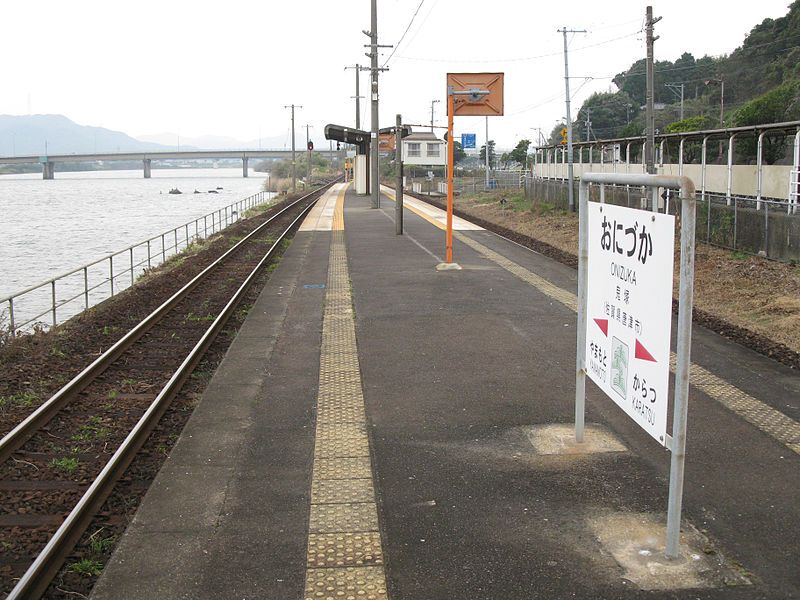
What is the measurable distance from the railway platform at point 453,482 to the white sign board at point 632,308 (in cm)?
79

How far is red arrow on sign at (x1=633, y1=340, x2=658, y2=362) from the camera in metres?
4.83

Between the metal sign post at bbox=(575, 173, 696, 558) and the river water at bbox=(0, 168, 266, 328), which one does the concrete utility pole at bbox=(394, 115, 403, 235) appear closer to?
the river water at bbox=(0, 168, 266, 328)

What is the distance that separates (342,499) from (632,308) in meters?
2.27

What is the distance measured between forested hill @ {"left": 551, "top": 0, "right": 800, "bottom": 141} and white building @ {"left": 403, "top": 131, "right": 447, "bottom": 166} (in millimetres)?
15581

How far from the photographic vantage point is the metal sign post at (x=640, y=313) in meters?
4.39

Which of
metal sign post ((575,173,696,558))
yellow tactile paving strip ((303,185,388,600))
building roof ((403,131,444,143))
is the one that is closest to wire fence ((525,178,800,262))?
yellow tactile paving strip ((303,185,388,600))

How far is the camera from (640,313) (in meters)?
4.93

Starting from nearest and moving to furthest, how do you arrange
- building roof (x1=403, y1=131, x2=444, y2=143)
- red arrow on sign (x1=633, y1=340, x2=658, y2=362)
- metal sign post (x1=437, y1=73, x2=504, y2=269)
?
red arrow on sign (x1=633, y1=340, x2=658, y2=362) < metal sign post (x1=437, y1=73, x2=504, y2=269) < building roof (x1=403, y1=131, x2=444, y2=143)

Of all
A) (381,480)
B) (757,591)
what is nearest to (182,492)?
(381,480)

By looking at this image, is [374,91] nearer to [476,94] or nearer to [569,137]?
[569,137]

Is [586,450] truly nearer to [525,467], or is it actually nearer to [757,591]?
[525,467]

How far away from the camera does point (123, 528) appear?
547 cm

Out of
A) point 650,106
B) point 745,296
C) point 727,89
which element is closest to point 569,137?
point 650,106

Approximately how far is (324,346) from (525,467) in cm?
452
